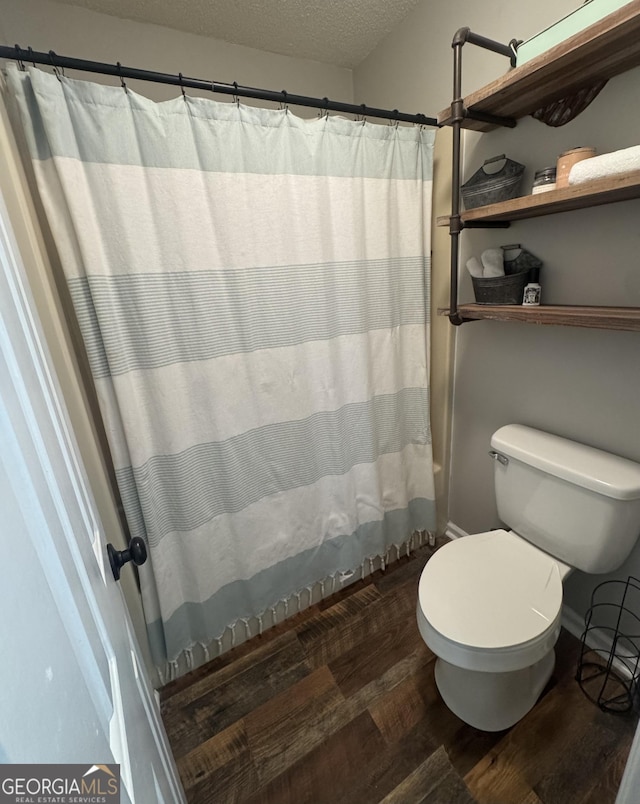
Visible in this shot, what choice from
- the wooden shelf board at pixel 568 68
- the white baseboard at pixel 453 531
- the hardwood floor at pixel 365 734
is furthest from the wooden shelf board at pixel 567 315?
the hardwood floor at pixel 365 734

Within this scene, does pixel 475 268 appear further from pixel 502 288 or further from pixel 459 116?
pixel 459 116

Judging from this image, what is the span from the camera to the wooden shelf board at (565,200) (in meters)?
0.85

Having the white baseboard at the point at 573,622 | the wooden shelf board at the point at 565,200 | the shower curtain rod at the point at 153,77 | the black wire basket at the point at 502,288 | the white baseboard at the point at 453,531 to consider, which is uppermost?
the shower curtain rod at the point at 153,77

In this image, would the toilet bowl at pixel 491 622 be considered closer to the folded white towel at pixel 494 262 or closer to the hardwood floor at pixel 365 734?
the hardwood floor at pixel 365 734

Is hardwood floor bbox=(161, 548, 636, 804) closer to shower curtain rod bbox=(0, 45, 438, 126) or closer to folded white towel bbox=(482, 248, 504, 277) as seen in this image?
folded white towel bbox=(482, 248, 504, 277)

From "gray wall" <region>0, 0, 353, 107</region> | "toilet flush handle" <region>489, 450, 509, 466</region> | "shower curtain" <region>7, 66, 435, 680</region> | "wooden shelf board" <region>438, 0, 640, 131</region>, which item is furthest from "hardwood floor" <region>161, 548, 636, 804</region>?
"gray wall" <region>0, 0, 353, 107</region>

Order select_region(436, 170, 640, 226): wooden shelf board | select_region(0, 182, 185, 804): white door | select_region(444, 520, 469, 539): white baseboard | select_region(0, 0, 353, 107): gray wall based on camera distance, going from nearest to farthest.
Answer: select_region(0, 182, 185, 804): white door → select_region(436, 170, 640, 226): wooden shelf board → select_region(0, 0, 353, 107): gray wall → select_region(444, 520, 469, 539): white baseboard

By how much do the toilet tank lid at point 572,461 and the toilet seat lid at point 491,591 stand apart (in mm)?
321

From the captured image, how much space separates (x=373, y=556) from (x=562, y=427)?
1.01 m

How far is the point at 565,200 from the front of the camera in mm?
969

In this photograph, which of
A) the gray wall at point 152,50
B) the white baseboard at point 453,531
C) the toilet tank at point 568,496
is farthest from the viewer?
the white baseboard at point 453,531

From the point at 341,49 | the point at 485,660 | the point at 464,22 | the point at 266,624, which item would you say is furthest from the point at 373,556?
the point at 341,49

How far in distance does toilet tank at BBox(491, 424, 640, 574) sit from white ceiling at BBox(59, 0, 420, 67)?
1.73 metres

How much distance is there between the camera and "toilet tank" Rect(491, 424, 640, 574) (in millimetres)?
1101
